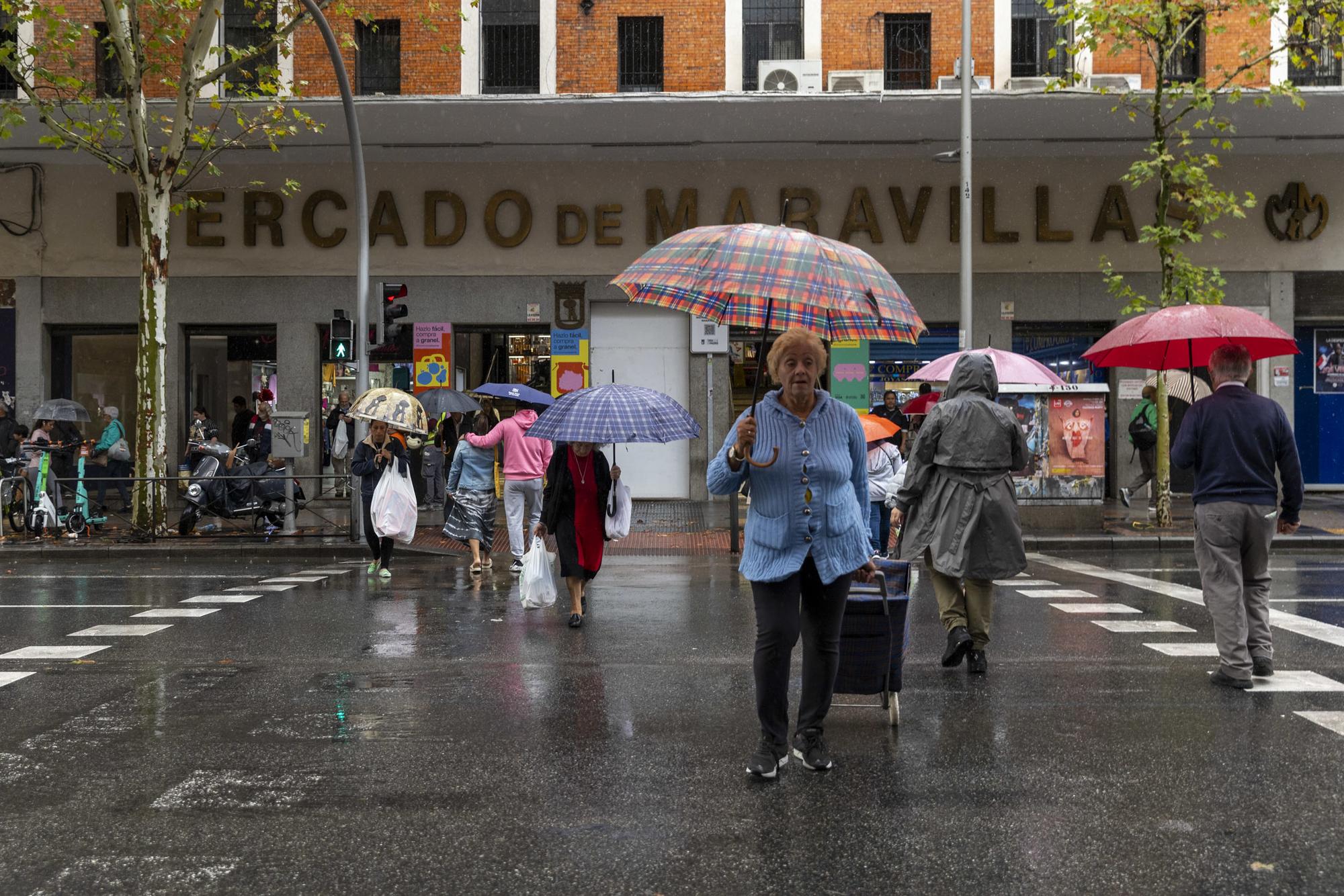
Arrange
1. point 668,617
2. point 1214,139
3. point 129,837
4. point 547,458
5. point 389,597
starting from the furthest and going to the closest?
point 1214,139, point 547,458, point 389,597, point 668,617, point 129,837

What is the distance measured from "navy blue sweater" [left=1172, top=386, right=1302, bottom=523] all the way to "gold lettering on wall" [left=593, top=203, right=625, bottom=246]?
52.1ft

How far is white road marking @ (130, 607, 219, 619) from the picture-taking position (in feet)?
32.6

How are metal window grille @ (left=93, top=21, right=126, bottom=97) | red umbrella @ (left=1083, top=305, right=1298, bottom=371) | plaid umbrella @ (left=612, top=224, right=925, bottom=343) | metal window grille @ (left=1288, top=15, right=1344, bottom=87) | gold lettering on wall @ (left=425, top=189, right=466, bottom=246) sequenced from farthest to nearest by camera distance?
gold lettering on wall @ (left=425, top=189, right=466, bottom=246)
metal window grille @ (left=93, top=21, right=126, bottom=97)
metal window grille @ (left=1288, top=15, right=1344, bottom=87)
red umbrella @ (left=1083, top=305, right=1298, bottom=371)
plaid umbrella @ (left=612, top=224, right=925, bottom=343)

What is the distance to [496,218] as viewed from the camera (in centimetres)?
2206

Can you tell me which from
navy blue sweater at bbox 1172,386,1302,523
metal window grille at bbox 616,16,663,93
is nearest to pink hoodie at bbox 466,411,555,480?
navy blue sweater at bbox 1172,386,1302,523

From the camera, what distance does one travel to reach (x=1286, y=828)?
4422mm

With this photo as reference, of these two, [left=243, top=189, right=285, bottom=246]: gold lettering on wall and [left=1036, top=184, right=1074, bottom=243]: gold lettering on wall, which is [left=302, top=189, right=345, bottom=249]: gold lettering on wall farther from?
[left=1036, top=184, right=1074, bottom=243]: gold lettering on wall

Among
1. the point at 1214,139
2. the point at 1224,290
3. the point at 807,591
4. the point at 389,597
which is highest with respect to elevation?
the point at 1214,139

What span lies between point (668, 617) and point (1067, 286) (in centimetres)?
1440

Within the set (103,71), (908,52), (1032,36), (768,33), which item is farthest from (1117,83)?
(103,71)

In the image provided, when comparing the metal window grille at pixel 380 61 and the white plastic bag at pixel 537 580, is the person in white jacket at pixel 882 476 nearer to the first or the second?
the white plastic bag at pixel 537 580

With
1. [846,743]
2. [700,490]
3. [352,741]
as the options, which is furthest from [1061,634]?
[700,490]

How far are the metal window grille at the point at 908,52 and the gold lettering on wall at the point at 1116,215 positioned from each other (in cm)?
378

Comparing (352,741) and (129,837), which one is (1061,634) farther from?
(129,837)
